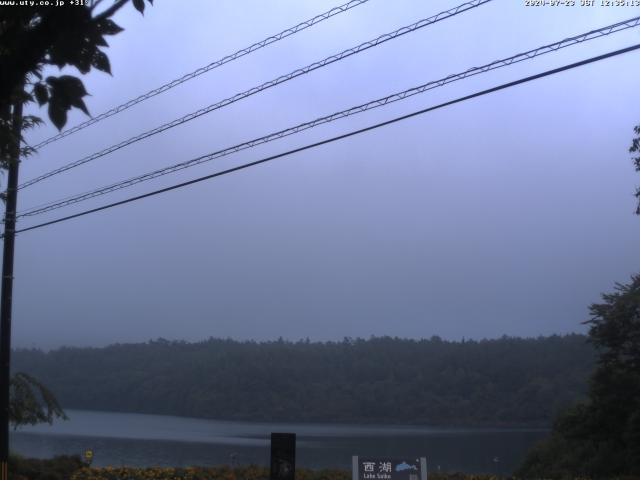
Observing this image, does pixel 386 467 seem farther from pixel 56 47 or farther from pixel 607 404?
pixel 607 404

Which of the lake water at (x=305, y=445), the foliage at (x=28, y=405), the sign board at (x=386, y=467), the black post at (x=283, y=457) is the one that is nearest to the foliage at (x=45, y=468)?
the foliage at (x=28, y=405)

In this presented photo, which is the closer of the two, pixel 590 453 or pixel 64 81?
pixel 64 81

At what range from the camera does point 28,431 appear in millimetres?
49500

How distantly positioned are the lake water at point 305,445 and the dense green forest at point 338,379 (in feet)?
5.02

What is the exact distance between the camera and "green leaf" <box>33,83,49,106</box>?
409 cm

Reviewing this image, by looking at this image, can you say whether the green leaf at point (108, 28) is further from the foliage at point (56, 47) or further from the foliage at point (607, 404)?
the foliage at point (607, 404)

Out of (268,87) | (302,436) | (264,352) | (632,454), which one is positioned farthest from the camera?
(264,352)

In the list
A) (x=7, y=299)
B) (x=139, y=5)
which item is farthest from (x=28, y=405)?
(x=139, y=5)

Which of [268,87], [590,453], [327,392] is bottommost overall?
[590,453]

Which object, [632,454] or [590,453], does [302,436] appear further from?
[632,454]

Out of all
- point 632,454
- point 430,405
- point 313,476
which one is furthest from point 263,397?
point 313,476

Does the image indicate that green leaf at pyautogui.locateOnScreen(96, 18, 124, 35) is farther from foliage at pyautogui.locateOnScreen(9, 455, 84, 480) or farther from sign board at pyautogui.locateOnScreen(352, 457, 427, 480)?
foliage at pyautogui.locateOnScreen(9, 455, 84, 480)

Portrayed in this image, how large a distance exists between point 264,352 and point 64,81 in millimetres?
51730

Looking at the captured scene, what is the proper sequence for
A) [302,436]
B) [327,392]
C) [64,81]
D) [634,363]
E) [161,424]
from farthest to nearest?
[161,424] < [327,392] < [302,436] < [634,363] < [64,81]
